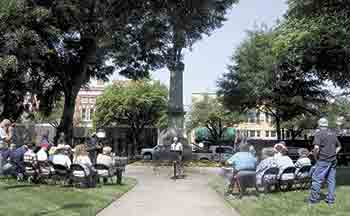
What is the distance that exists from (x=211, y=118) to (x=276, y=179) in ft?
176

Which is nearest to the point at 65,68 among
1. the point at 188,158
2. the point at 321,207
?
the point at 188,158

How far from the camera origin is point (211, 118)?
67.1 meters

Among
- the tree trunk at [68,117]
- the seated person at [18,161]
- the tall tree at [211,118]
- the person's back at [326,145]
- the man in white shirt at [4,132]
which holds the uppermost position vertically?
the tall tree at [211,118]

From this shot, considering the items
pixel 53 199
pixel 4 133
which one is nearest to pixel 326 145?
pixel 53 199

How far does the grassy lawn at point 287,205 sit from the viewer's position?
9906 millimetres

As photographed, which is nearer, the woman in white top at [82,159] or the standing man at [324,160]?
the standing man at [324,160]

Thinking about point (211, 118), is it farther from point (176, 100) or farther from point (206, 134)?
point (176, 100)

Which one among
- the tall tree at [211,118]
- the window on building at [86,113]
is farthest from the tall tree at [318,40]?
the window on building at [86,113]

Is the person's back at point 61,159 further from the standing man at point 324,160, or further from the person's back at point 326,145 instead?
the person's back at point 326,145

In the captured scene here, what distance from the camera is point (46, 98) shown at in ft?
106

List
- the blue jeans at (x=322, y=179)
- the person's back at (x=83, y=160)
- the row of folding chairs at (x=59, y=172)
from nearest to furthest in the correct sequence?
the blue jeans at (x=322, y=179) → the row of folding chairs at (x=59, y=172) → the person's back at (x=83, y=160)

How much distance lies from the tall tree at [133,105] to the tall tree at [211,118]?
910 centimetres

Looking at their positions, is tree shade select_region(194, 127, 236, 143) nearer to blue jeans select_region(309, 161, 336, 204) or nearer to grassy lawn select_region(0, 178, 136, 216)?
grassy lawn select_region(0, 178, 136, 216)

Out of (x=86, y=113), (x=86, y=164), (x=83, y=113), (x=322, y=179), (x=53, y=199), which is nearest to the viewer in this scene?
(x=322, y=179)
